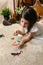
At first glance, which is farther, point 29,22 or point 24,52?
point 29,22

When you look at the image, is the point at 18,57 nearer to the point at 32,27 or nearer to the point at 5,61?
the point at 5,61

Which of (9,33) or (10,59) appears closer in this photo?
(10,59)

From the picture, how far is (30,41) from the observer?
66.5 inches

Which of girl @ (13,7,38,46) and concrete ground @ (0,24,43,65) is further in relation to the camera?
girl @ (13,7,38,46)

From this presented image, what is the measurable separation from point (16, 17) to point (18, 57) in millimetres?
1312

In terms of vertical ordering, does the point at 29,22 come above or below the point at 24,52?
above

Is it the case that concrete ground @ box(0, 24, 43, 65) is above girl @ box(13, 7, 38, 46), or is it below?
below

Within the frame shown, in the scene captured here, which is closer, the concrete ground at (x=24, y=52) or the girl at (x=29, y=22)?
the concrete ground at (x=24, y=52)

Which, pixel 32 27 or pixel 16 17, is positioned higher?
pixel 32 27

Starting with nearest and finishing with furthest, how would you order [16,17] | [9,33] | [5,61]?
[5,61] < [9,33] < [16,17]

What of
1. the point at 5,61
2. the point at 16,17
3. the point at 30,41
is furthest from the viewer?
the point at 16,17

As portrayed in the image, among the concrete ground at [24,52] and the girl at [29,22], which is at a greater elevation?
the girl at [29,22]

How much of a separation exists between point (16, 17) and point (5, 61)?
4.52ft

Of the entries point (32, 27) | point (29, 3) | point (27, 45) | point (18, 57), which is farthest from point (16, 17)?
point (18, 57)
